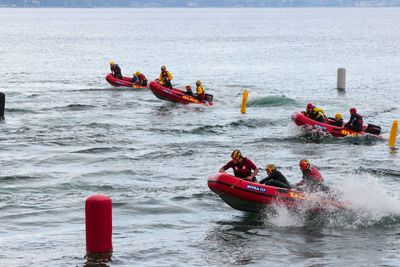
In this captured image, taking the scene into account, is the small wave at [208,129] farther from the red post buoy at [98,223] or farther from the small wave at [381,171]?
the red post buoy at [98,223]

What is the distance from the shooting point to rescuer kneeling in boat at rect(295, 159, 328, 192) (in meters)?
21.0

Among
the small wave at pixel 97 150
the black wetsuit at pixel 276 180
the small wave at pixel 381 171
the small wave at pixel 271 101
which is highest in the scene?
the black wetsuit at pixel 276 180

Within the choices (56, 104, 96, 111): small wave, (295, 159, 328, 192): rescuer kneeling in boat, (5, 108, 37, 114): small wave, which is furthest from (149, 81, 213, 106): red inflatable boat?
(295, 159, 328, 192): rescuer kneeling in boat

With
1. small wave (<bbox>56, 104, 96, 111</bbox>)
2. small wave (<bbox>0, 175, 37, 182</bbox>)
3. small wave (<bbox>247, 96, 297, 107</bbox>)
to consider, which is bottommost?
small wave (<bbox>0, 175, 37, 182</bbox>)

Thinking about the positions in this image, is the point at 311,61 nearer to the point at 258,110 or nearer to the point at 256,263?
the point at 258,110

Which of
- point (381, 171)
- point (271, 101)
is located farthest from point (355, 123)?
point (271, 101)

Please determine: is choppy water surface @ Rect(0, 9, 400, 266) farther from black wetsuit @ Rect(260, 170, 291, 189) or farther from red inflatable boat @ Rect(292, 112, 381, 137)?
black wetsuit @ Rect(260, 170, 291, 189)

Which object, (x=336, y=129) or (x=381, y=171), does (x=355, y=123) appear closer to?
(x=336, y=129)

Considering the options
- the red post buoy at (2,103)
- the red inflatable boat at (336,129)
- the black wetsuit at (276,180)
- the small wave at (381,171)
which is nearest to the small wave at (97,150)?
the red post buoy at (2,103)

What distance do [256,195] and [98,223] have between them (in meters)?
5.37

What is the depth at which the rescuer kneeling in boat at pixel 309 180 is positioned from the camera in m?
21.0

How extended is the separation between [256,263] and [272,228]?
2.77 m

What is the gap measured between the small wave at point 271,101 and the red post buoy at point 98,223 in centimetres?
2756

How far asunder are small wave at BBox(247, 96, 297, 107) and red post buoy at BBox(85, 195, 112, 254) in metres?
27.6
